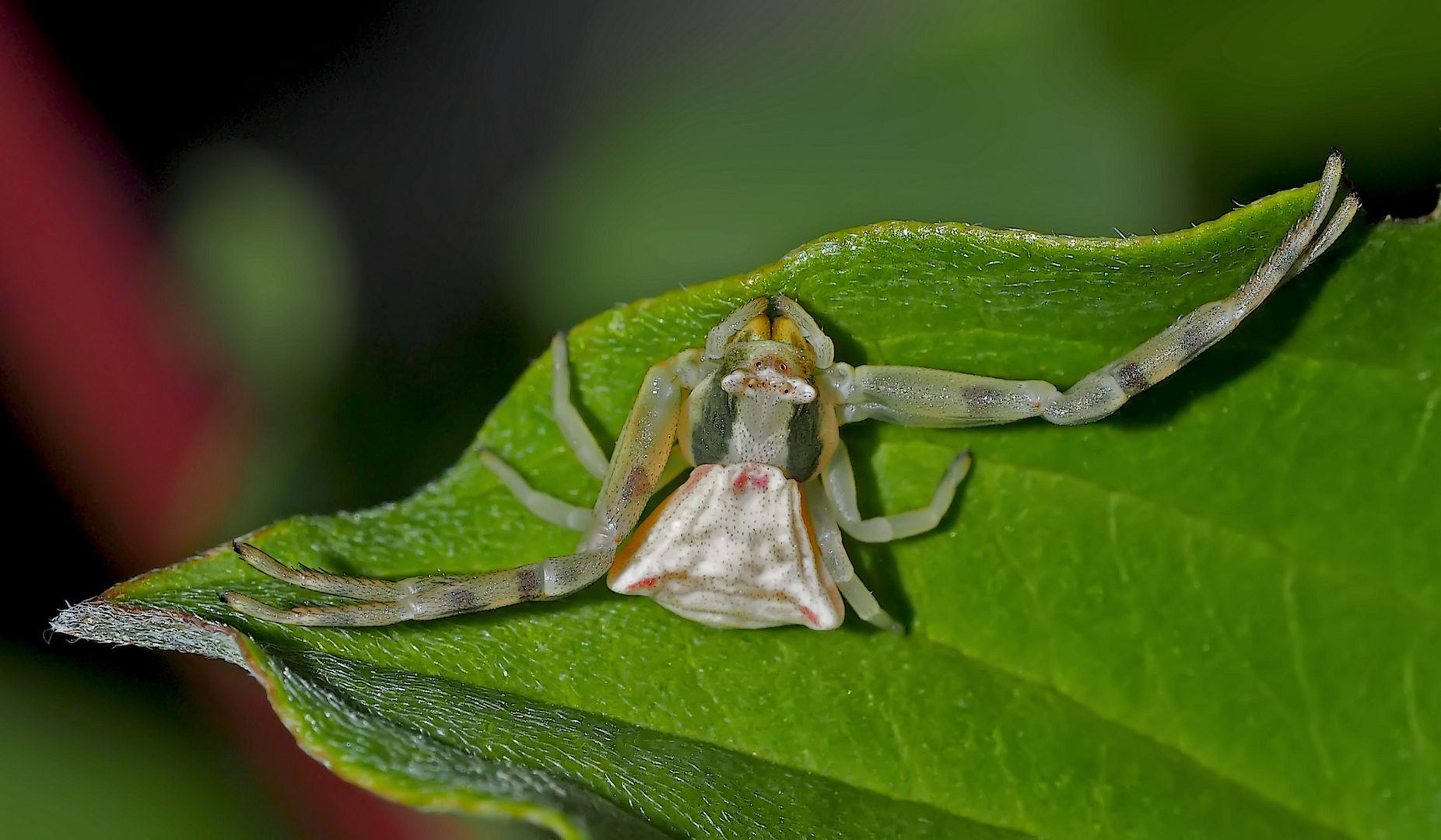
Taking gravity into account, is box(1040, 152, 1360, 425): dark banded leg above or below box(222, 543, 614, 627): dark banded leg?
below

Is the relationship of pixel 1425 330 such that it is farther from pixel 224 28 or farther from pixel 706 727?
pixel 224 28

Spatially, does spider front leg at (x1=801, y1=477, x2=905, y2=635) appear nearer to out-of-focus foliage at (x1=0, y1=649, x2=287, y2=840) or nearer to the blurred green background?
the blurred green background

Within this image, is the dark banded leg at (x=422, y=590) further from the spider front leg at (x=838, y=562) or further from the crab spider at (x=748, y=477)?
the spider front leg at (x=838, y=562)

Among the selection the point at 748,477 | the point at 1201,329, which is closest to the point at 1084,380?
the point at 1201,329

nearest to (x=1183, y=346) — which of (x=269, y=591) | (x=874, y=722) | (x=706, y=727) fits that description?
(x=874, y=722)

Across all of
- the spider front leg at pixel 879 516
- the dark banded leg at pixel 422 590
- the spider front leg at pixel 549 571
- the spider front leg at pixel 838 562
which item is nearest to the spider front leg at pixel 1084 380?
the spider front leg at pixel 879 516

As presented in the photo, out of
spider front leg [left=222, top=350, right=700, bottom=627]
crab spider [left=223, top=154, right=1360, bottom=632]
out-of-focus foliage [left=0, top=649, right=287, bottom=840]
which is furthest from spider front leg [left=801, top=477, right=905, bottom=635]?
out-of-focus foliage [left=0, top=649, right=287, bottom=840]
